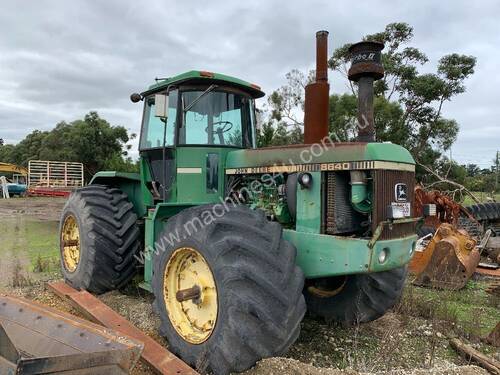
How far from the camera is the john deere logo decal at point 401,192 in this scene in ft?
11.6

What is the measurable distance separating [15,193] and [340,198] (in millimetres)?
32218

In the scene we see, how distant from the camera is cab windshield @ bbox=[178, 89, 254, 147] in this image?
15.2ft

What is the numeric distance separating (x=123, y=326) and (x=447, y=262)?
478cm

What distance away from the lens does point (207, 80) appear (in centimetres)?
458

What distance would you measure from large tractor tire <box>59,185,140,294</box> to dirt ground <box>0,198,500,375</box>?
27 cm

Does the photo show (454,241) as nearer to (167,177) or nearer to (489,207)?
(167,177)

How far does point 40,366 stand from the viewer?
8.37 feet

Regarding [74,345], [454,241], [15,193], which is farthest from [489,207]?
[15,193]

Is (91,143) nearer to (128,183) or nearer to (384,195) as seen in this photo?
(128,183)

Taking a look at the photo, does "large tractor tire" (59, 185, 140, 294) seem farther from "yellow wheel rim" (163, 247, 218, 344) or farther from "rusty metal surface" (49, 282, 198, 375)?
"yellow wheel rim" (163, 247, 218, 344)

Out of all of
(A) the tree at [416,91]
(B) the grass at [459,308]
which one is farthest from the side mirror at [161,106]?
(A) the tree at [416,91]

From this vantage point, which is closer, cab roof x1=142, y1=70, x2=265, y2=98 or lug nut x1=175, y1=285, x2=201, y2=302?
lug nut x1=175, y1=285, x2=201, y2=302

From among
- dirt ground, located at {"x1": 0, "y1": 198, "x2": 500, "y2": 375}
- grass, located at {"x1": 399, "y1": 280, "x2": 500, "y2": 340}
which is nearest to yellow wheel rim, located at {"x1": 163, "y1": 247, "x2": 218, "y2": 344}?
dirt ground, located at {"x1": 0, "y1": 198, "x2": 500, "y2": 375}

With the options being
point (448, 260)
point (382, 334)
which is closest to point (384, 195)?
point (382, 334)
